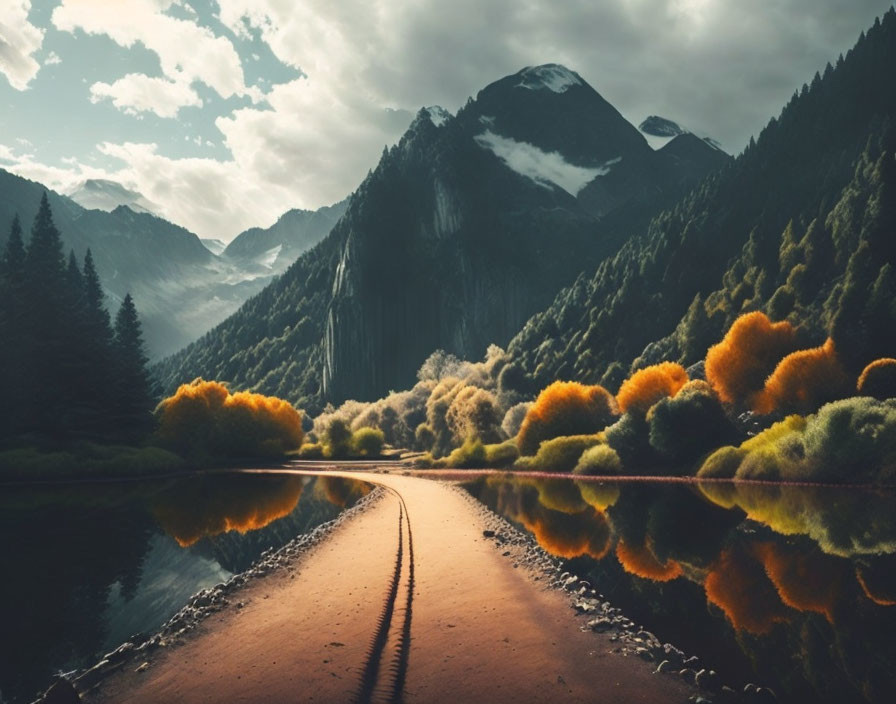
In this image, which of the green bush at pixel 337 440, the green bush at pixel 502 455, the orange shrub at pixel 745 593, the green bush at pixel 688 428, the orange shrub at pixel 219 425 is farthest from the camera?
the green bush at pixel 337 440

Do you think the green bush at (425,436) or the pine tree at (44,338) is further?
the green bush at (425,436)

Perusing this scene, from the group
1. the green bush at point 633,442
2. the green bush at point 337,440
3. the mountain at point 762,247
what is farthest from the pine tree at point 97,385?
the mountain at point 762,247

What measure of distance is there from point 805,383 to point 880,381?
25.1ft

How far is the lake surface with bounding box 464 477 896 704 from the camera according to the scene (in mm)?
10461

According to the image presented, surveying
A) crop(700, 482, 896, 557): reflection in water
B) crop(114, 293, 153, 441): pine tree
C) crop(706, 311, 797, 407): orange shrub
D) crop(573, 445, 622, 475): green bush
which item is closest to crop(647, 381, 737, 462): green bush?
crop(573, 445, 622, 475): green bush

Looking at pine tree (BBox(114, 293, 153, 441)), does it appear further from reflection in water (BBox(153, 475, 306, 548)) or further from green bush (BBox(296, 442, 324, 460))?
green bush (BBox(296, 442, 324, 460))

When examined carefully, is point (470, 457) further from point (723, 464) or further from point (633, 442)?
point (723, 464)

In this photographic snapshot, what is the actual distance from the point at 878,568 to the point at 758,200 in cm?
14839

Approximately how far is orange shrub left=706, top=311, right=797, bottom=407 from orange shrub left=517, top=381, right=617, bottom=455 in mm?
13418

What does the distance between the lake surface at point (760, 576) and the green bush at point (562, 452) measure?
2263cm

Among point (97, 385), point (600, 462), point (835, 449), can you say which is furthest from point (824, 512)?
point (97, 385)

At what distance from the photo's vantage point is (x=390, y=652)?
1147 cm

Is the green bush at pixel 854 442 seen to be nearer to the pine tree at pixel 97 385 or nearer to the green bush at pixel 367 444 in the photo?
the green bush at pixel 367 444

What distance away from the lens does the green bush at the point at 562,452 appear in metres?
55.3
